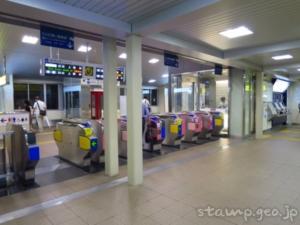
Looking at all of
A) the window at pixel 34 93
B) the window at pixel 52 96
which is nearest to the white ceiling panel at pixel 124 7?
the window at pixel 34 93

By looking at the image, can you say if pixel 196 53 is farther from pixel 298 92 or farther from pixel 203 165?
pixel 298 92

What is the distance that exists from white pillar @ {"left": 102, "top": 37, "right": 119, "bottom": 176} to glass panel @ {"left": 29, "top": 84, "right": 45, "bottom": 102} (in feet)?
32.4

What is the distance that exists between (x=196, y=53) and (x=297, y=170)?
3281 mm

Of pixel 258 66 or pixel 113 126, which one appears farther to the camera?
pixel 258 66

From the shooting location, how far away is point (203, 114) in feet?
25.1

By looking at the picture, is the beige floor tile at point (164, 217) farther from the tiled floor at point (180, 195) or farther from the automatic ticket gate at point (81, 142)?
the automatic ticket gate at point (81, 142)

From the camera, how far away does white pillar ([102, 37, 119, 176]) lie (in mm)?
4047

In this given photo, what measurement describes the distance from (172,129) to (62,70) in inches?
135

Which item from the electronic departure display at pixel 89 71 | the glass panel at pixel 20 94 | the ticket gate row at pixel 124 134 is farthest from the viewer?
the glass panel at pixel 20 94

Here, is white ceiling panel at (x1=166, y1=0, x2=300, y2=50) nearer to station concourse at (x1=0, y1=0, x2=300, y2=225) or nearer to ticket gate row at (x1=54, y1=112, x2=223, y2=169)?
station concourse at (x1=0, y1=0, x2=300, y2=225)

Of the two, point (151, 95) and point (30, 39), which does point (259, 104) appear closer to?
point (30, 39)

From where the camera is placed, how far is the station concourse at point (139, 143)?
9.14 feet

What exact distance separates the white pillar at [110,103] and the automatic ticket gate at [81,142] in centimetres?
43

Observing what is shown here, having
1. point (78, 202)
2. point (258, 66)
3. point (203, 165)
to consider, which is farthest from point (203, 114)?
point (78, 202)
